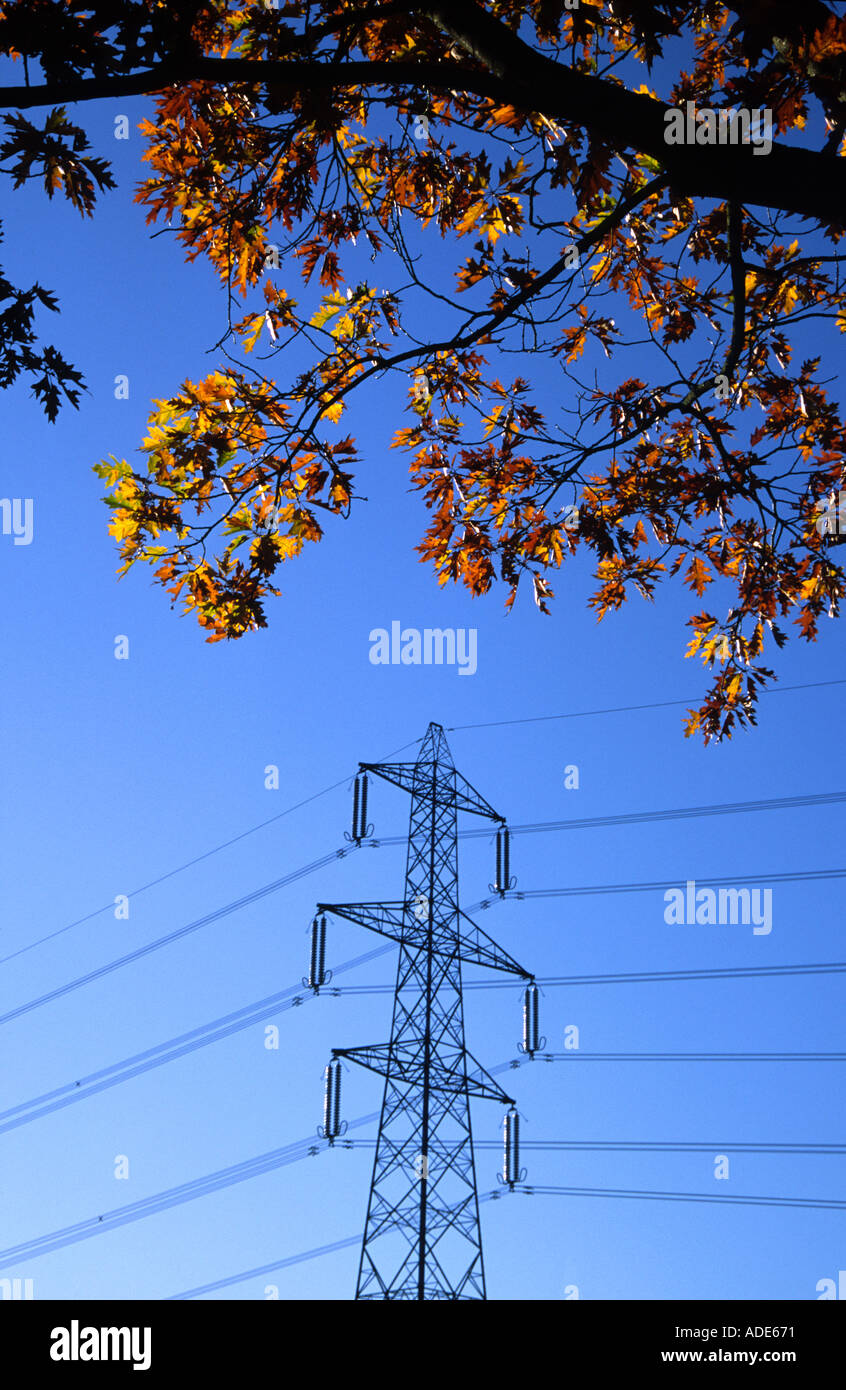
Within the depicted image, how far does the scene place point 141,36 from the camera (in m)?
4.04

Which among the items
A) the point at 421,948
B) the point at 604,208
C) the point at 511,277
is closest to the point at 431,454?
the point at 511,277

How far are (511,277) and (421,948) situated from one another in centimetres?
1884

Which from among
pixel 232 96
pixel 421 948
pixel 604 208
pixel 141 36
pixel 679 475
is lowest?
pixel 421 948

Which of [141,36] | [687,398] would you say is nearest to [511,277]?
[687,398]

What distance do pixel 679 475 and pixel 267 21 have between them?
305 cm

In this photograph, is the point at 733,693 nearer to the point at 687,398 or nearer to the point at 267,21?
the point at 687,398

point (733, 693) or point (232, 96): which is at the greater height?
point (232, 96)

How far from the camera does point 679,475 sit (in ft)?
20.5
